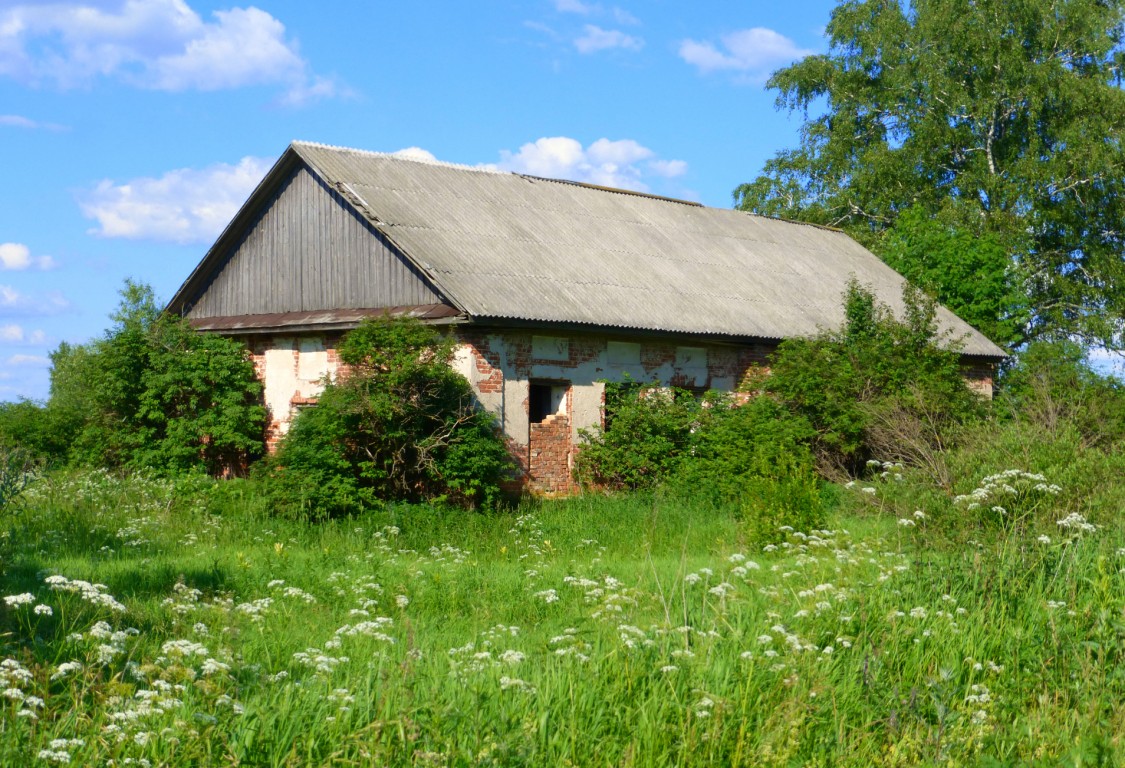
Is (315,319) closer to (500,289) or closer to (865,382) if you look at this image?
(500,289)

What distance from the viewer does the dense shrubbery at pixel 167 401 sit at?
61.4ft

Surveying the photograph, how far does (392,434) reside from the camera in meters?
15.3

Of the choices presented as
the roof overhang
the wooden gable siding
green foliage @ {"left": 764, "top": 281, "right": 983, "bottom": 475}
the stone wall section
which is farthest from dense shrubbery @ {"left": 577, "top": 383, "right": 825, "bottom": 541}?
the wooden gable siding

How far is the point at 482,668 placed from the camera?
218 inches

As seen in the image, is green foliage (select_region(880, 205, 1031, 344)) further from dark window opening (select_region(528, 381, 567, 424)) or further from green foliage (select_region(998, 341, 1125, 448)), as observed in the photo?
dark window opening (select_region(528, 381, 567, 424))

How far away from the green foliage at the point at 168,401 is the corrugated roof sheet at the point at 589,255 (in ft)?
11.8

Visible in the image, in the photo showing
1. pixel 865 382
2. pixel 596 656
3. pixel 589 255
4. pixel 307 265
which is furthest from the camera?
pixel 589 255

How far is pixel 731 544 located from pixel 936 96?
2396cm

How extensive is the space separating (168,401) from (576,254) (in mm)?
7020

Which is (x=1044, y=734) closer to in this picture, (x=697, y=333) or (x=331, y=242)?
(x=697, y=333)

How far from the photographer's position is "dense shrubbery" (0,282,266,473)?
1870 cm

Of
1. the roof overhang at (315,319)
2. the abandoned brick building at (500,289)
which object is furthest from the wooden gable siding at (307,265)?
the roof overhang at (315,319)

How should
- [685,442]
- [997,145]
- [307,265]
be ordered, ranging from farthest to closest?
[997,145]
[307,265]
[685,442]

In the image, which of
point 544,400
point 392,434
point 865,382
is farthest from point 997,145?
point 392,434
